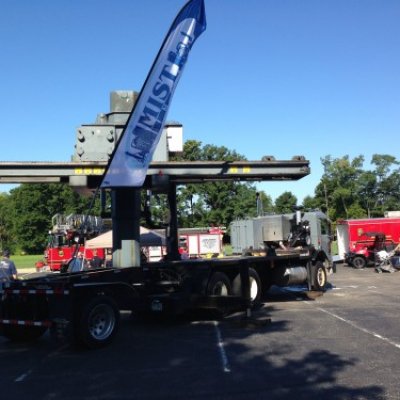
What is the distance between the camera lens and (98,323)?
9.03 meters

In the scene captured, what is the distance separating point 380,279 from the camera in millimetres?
21266

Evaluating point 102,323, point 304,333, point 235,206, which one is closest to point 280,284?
point 304,333

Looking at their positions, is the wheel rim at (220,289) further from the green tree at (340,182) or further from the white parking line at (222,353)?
the green tree at (340,182)

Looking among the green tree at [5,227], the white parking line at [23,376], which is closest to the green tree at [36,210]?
the green tree at [5,227]

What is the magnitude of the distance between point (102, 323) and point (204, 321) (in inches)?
132

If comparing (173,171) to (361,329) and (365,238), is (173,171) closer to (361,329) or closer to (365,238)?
(361,329)

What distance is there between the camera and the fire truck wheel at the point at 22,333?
9.76 metres

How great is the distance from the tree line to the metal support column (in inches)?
2091

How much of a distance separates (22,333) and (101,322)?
6.29 feet

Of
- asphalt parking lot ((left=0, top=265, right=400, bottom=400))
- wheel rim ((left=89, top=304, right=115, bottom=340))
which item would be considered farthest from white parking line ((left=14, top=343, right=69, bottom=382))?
wheel rim ((left=89, top=304, right=115, bottom=340))

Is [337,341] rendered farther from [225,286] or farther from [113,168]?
[113,168]

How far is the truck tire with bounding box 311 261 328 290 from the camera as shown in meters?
16.3

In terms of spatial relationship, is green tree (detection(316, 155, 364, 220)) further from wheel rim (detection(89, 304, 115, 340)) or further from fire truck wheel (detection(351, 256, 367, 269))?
wheel rim (detection(89, 304, 115, 340))

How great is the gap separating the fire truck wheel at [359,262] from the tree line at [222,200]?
4038 centimetres
